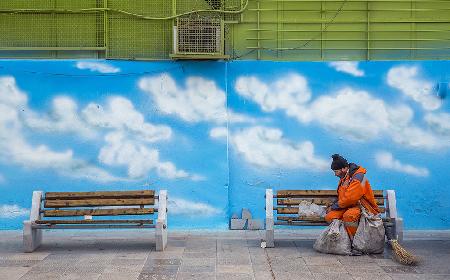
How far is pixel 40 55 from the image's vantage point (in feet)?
30.2

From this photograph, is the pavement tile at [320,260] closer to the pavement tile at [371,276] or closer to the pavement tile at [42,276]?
the pavement tile at [371,276]

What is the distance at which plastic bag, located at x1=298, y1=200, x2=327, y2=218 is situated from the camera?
738cm

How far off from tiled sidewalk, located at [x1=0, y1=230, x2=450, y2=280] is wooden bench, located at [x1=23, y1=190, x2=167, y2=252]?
290 millimetres

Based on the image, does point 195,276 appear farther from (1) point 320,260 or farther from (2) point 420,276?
(2) point 420,276

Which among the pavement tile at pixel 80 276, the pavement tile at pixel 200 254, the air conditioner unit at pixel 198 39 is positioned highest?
the air conditioner unit at pixel 198 39

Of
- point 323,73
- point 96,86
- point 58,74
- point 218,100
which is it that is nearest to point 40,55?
point 58,74

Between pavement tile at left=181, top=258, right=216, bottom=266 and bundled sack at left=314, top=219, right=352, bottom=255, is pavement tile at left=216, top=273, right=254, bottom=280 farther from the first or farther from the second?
bundled sack at left=314, top=219, right=352, bottom=255

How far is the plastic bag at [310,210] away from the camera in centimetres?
738

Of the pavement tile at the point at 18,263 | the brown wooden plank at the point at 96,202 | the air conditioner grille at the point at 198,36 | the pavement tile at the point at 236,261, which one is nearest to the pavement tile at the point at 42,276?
the pavement tile at the point at 18,263

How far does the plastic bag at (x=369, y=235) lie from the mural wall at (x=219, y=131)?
2.20 metres

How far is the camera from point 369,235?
22.7 ft

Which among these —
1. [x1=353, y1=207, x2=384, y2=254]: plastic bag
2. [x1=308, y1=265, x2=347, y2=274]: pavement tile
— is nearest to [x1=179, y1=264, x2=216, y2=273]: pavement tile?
[x1=308, y1=265, x2=347, y2=274]: pavement tile

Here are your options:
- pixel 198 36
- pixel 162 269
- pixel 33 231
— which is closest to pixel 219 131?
pixel 198 36

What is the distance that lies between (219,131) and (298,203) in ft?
7.09
